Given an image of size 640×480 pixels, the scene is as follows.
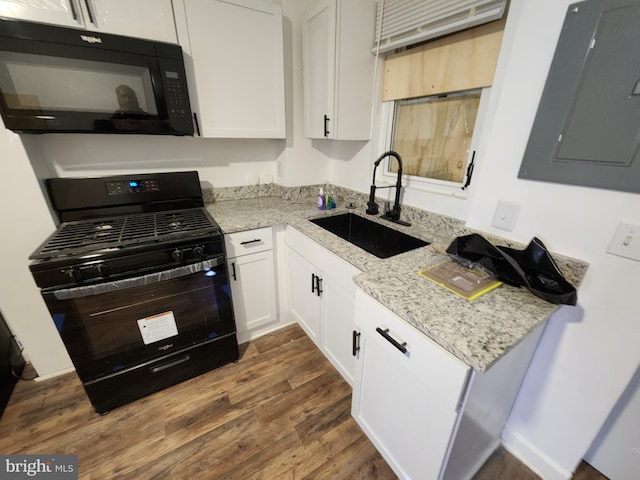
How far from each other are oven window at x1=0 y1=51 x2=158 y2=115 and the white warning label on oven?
3.54ft

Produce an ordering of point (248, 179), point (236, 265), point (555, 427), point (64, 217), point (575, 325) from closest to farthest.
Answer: point (575, 325) < point (555, 427) < point (64, 217) < point (236, 265) < point (248, 179)

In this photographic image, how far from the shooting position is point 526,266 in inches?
40.0

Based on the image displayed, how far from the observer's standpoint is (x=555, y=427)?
112cm

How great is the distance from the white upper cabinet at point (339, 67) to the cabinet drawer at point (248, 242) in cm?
78

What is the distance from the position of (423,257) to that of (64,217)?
1983 millimetres

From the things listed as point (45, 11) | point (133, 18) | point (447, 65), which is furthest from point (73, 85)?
point (447, 65)

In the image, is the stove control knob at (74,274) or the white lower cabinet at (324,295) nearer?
the stove control knob at (74,274)

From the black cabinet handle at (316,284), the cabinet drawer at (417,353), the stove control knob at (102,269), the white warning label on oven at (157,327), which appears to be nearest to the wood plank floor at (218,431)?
the white warning label on oven at (157,327)

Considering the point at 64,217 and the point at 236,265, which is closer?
the point at 64,217

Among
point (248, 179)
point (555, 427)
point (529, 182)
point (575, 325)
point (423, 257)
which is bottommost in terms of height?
point (555, 427)

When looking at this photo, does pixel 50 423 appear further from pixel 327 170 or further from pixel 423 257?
pixel 327 170

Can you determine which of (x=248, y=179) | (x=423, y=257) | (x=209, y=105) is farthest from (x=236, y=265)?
(x=423, y=257)

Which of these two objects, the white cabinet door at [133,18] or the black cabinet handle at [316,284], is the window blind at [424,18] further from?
the black cabinet handle at [316,284]

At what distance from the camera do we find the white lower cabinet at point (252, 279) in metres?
1.65
